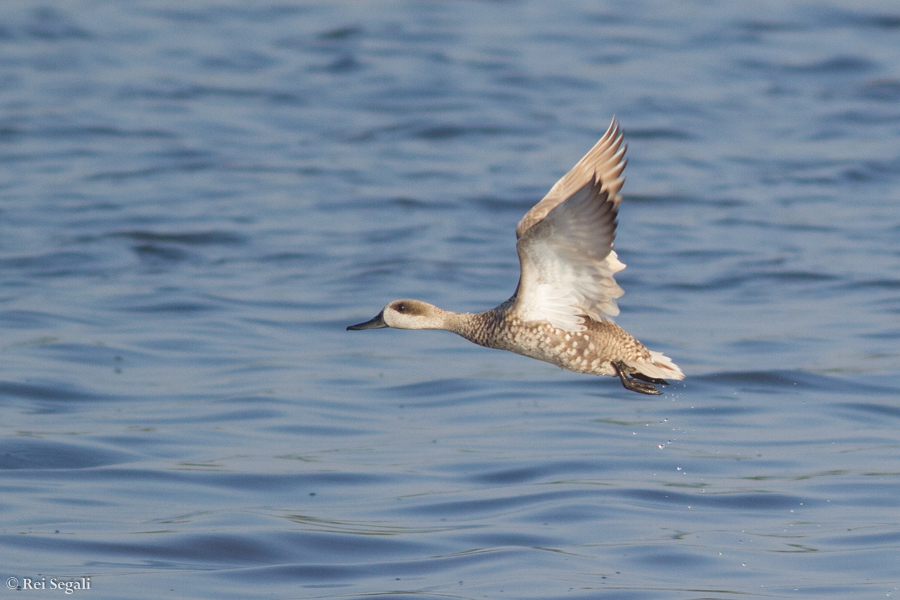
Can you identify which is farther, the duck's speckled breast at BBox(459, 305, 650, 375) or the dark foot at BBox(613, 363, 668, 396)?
the dark foot at BBox(613, 363, 668, 396)

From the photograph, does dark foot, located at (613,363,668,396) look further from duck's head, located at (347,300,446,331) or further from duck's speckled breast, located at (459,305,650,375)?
duck's head, located at (347,300,446,331)

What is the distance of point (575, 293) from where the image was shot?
699 cm

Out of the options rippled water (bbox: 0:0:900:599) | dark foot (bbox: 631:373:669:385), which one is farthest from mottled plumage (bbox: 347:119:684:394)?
rippled water (bbox: 0:0:900:599)

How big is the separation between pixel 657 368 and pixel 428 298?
24.8 feet

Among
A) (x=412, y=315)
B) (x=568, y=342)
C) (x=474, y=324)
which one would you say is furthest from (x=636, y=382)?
(x=412, y=315)

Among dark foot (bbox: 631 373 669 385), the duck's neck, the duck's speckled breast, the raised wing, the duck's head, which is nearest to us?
the raised wing

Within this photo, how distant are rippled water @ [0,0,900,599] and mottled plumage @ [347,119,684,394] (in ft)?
4.82

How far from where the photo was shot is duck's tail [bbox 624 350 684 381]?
708cm

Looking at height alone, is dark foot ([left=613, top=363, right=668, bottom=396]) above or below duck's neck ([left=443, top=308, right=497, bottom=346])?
below

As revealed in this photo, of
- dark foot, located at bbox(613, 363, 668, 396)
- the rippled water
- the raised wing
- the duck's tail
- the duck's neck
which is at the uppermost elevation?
the raised wing

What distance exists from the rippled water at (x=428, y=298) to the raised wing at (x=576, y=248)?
1761 millimetres

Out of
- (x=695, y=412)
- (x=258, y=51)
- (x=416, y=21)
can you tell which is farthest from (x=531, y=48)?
(x=695, y=412)

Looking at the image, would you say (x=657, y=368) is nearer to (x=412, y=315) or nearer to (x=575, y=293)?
(x=575, y=293)

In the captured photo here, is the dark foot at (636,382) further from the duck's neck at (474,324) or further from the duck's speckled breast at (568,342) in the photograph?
the duck's neck at (474,324)
